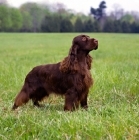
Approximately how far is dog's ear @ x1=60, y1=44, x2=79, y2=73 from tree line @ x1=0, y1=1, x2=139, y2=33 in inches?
2623

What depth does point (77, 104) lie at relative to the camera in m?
6.21

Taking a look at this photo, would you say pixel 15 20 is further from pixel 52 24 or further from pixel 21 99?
pixel 21 99

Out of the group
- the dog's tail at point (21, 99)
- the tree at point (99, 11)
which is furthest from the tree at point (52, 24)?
the dog's tail at point (21, 99)

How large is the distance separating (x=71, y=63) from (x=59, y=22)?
222 feet

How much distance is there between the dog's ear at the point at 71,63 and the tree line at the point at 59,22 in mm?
66629

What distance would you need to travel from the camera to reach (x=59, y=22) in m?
73.1

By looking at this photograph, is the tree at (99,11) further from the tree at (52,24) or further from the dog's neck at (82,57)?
the dog's neck at (82,57)

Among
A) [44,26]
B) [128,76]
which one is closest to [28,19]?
[44,26]

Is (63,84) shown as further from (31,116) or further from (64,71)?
A: (31,116)

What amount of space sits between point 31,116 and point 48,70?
1316mm

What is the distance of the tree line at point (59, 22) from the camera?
73.4 meters

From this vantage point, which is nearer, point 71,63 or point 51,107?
point 71,63

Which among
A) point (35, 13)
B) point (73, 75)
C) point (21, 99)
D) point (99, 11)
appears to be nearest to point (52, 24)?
point (99, 11)

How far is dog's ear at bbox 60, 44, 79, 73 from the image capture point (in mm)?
6059
